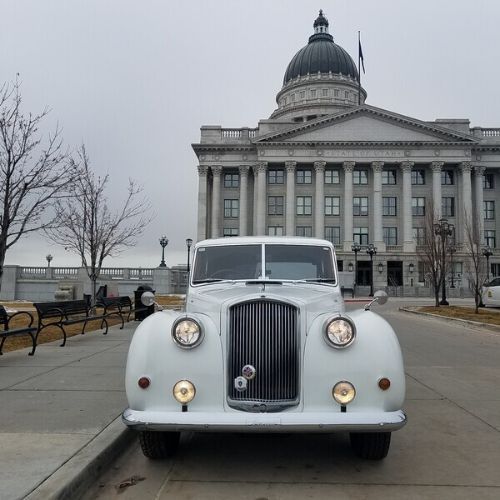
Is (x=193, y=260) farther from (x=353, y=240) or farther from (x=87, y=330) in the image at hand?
(x=353, y=240)

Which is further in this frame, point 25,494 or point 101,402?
point 101,402

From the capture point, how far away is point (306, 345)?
14.0ft

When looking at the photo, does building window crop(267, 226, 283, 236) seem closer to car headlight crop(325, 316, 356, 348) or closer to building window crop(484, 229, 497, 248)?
building window crop(484, 229, 497, 248)

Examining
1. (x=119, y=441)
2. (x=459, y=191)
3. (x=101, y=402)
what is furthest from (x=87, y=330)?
(x=459, y=191)

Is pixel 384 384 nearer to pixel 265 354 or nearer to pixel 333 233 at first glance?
pixel 265 354

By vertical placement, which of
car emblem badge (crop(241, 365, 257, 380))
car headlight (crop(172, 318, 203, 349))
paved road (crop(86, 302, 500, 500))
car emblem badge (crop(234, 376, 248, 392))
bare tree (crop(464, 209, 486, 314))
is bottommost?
paved road (crop(86, 302, 500, 500))

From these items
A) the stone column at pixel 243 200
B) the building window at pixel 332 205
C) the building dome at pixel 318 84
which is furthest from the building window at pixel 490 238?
the stone column at pixel 243 200

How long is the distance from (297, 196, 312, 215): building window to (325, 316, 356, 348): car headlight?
A: 69.8 meters

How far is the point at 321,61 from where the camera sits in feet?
294

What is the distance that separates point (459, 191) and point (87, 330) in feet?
223

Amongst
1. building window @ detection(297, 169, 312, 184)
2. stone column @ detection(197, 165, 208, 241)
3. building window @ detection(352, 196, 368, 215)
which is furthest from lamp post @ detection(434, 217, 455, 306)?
stone column @ detection(197, 165, 208, 241)

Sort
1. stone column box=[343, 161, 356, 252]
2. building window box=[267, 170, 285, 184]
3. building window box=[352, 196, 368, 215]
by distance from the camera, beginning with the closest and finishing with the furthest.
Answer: stone column box=[343, 161, 356, 252] < building window box=[352, 196, 368, 215] < building window box=[267, 170, 285, 184]

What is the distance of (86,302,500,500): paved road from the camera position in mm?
3949

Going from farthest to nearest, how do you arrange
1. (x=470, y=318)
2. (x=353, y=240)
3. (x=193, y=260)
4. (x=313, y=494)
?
(x=353, y=240), (x=470, y=318), (x=193, y=260), (x=313, y=494)
